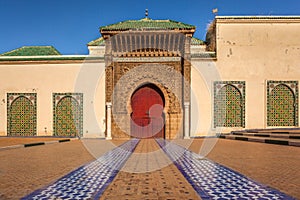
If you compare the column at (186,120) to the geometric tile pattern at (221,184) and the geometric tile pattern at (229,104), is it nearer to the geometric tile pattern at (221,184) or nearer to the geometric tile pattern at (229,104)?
the geometric tile pattern at (229,104)

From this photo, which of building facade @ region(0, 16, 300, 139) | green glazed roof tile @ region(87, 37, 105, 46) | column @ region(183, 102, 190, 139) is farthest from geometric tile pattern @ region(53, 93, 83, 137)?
column @ region(183, 102, 190, 139)

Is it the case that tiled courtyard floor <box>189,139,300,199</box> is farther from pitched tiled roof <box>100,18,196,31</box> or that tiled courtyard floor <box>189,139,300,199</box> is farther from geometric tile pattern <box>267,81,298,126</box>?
pitched tiled roof <box>100,18,196,31</box>

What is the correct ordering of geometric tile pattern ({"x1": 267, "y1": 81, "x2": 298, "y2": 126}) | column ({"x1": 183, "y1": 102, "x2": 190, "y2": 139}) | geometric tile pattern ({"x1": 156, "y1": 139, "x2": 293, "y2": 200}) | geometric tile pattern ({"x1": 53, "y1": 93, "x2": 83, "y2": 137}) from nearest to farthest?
geometric tile pattern ({"x1": 156, "y1": 139, "x2": 293, "y2": 200}), column ({"x1": 183, "y1": 102, "x2": 190, "y2": 139}), geometric tile pattern ({"x1": 267, "y1": 81, "x2": 298, "y2": 126}), geometric tile pattern ({"x1": 53, "y1": 93, "x2": 83, "y2": 137})

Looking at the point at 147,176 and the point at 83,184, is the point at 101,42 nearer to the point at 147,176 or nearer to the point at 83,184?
the point at 147,176

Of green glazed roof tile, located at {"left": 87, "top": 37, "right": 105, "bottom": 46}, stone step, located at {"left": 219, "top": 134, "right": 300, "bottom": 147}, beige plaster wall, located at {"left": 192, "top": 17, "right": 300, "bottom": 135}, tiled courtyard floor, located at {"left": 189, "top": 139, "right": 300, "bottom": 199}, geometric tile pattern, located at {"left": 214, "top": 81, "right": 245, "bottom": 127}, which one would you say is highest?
green glazed roof tile, located at {"left": 87, "top": 37, "right": 105, "bottom": 46}

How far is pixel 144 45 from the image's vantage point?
8.48m

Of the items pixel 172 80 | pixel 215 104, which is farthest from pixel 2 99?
pixel 215 104

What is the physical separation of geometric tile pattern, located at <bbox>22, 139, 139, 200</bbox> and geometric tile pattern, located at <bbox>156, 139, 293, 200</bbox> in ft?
2.69

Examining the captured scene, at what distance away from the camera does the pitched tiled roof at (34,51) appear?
33.8ft

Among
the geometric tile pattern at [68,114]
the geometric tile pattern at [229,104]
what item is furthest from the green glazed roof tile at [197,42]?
the geometric tile pattern at [68,114]

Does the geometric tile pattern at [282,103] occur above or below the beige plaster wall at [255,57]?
below

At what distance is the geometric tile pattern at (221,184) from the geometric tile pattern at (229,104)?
16.3 ft

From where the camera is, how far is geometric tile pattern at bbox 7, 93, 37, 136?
8.76m

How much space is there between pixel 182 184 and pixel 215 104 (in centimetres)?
607
